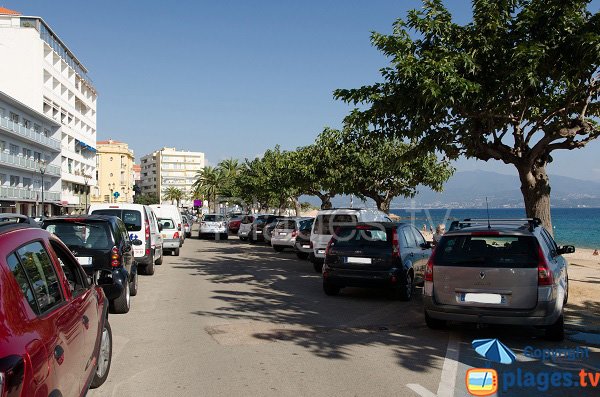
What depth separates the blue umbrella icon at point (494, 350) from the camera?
6231 millimetres

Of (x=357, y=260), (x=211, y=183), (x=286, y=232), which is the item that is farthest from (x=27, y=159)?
(x=357, y=260)

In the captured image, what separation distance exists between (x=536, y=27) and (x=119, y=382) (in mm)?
10039

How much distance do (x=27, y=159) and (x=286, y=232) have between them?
39791mm

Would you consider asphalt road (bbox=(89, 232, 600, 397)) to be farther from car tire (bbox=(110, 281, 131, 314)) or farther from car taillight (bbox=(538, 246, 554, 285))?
car taillight (bbox=(538, 246, 554, 285))

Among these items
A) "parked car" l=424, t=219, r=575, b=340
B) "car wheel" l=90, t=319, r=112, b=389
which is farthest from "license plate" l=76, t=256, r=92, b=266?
"parked car" l=424, t=219, r=575, b=340

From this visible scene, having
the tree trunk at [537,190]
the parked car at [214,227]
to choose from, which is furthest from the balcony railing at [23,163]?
the tree trunk at [537,190]

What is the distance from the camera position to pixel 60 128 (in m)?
61.7

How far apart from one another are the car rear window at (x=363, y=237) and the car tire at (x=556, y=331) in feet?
13.2

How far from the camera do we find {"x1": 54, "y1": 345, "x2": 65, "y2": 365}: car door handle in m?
3.17

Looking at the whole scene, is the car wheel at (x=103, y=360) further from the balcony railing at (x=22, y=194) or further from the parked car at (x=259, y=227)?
the balcony railing at (x=22, y=194)

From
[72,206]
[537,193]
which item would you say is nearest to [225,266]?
[537,193]

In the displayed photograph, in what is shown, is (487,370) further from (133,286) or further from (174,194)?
(174,194)

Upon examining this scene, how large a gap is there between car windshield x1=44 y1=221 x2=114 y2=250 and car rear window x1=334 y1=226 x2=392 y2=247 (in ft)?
15.0

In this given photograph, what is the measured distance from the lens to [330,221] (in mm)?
15664
